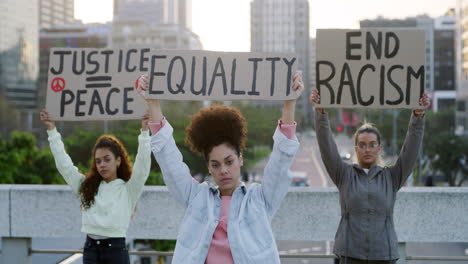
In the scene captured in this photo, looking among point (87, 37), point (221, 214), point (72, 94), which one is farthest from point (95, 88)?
point (87, 37)

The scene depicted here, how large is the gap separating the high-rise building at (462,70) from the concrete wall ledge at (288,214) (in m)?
55.6

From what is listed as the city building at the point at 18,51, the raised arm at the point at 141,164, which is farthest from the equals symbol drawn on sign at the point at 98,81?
the city building at the point at 18,51

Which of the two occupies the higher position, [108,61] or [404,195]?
[108,61]

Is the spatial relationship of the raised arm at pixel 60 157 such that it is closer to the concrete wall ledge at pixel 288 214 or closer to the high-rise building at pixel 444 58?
the concrete wall ledge at pixel 288 214

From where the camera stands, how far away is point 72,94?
13.8ft

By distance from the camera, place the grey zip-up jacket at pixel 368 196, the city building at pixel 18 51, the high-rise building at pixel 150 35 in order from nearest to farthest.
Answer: the grey zip-up jacket at pixel 368 196
the city building at pixel 18 51
the high-rise building at pixel 150 35

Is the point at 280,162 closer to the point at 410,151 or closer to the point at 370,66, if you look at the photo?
the point at 410,151

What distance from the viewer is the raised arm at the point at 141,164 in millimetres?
3809

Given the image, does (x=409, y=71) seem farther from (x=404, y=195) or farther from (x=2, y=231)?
(x=2, y=231)

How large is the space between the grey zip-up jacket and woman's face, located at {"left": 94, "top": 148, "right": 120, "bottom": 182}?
4.55 feet

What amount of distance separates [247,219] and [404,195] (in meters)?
2.44

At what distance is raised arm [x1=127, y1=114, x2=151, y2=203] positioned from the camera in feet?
12.5

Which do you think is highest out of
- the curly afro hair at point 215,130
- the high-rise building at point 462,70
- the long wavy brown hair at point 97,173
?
the high-rise building at point 462,70

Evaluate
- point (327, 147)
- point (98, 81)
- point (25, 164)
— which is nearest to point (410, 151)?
point (327, 147)
